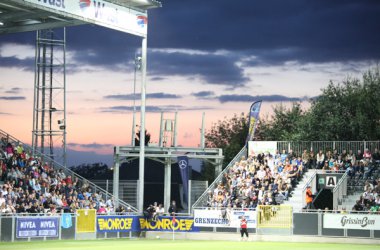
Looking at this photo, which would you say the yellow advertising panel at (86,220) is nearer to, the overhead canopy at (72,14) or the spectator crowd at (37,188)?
the spectator crowd at (37,188)

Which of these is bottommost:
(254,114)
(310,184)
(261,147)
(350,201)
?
(350,201)

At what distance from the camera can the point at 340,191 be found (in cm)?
4959

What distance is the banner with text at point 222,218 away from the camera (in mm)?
46656

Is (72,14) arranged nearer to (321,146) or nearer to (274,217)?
(274,217)

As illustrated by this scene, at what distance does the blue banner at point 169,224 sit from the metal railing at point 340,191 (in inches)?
334

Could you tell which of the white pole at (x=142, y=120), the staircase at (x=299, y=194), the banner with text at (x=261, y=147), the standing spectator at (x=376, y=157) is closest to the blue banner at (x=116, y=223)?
the white pole at (x=142, y=120)

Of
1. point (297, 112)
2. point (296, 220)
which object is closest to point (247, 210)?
point (296, 220)

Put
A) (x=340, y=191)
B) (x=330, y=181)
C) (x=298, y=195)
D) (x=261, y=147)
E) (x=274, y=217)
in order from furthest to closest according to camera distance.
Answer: (x=261, y=147) → (x=330, y=181) → (x=298, y=195) → (x=340, y=191) → (x=274, y=217)

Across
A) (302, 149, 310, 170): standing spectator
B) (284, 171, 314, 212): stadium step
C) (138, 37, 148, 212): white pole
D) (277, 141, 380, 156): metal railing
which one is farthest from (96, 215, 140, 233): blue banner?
(277, 141, 380, 156): metal railing

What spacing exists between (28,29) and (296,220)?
19374 millimetres

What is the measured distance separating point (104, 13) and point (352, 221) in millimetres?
18222

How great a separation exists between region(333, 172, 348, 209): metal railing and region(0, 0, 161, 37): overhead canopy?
1509cm

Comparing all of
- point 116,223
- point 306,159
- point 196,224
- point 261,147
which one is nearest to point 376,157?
point 306,159

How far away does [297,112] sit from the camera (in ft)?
305
